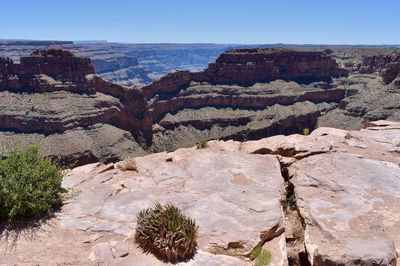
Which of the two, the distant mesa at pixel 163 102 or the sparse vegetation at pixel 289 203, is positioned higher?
the sparse vegetation at pixel 289 203

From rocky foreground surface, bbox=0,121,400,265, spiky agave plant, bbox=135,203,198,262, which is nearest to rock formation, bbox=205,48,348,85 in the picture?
rocky foreground surface, bbox=0,121,400,265

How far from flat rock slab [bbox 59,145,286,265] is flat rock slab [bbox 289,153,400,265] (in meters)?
0.59

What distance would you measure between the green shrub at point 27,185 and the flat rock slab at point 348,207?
485 cm

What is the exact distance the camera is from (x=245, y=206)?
789cm

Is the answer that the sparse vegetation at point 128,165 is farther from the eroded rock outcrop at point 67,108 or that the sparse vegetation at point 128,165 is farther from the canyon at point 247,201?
the eroded rock outcrop at point 67,108

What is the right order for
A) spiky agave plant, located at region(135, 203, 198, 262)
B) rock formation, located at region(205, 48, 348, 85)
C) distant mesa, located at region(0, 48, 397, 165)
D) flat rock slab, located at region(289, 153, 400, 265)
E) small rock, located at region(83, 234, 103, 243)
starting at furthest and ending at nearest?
rock formation, located at region(205, 48, 348, 85), distant mesa, located at region(0, 48, 397, 165), small rock, located at region(83, 234, 103, 243), spiky agave plant, located at region(135, 203, 198, 262), flat rock slab, located at region(289, 153, 400, 265)

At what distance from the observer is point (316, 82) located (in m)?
136

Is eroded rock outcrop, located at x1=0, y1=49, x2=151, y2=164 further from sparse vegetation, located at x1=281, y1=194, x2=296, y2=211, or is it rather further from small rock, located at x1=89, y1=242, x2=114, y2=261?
small rock, located at x1=89, y1=242, x2=114, y2=261

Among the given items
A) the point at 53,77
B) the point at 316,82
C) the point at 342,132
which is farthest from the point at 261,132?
the point at 342,132

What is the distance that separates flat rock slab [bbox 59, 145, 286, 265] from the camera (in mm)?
7089

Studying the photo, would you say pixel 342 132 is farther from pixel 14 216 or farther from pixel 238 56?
pixel 238 56

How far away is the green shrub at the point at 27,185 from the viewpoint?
7238 mm

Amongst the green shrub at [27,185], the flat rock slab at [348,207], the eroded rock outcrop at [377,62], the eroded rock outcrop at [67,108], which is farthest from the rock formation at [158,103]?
the flat rock slab at [348,207]

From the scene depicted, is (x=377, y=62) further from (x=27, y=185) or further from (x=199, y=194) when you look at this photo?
(x=27, y=185)
